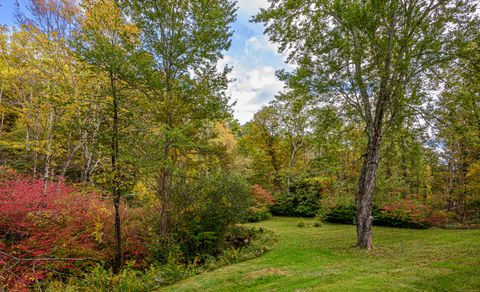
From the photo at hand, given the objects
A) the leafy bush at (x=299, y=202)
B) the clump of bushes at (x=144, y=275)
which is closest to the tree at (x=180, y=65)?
the clump of bushes at (x=144, y=275)

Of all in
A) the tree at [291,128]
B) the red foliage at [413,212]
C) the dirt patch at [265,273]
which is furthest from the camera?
the tree at [291,128]

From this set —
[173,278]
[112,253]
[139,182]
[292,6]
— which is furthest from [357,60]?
[112,253]

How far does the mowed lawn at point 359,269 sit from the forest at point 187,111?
737 millimetres

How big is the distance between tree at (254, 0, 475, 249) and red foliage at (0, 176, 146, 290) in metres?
8.06

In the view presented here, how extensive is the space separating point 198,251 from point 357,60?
8.84 metres

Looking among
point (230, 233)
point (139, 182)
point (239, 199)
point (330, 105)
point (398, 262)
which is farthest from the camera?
point (230, 233)

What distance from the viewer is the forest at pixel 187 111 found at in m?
6.60

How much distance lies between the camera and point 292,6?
8.38 m

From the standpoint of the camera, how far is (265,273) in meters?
6.01

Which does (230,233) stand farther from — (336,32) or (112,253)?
(336,32)

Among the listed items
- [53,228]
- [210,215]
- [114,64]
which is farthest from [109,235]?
[114,64]

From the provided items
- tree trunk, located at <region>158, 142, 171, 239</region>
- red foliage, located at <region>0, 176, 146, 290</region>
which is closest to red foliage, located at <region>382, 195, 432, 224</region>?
tree trunk, located at <region>158, 142, 171, 239</region>

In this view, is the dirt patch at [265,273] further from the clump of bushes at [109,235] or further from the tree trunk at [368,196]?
the tree trunk at [368,196]

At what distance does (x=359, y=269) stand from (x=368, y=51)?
6.80 meters
